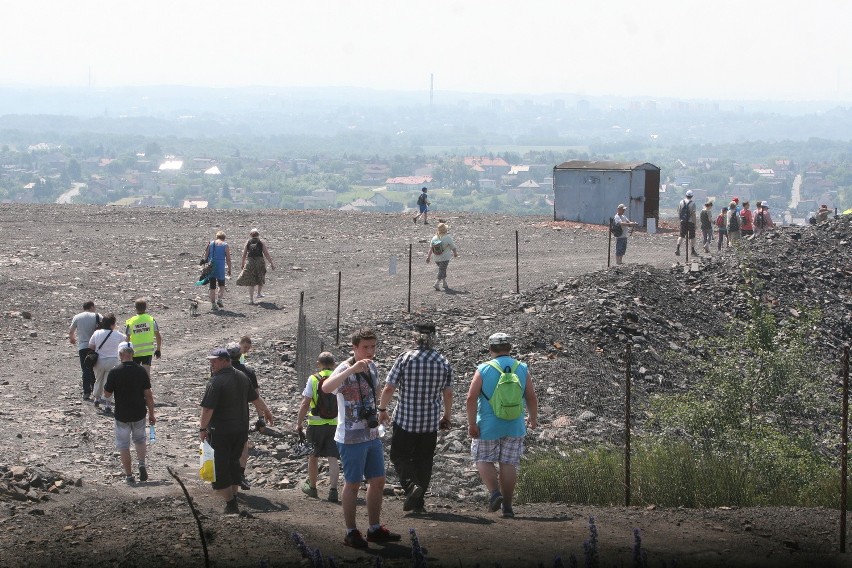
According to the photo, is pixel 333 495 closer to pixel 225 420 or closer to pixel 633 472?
pixel 225 420

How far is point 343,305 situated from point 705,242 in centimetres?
1173

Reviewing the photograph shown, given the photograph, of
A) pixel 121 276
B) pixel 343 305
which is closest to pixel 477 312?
pixel 343 305

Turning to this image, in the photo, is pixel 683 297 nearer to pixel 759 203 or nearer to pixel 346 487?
pixel 759 203

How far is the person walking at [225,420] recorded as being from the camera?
1012cm

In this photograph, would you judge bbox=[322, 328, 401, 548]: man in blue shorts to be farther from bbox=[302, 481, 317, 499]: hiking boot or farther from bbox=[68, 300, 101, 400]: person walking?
bbox=[68, 300, 101, 400]: person walking

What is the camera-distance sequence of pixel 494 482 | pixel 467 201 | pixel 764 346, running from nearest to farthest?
pixel 494 482
pixel 764 346
pixel 467 201

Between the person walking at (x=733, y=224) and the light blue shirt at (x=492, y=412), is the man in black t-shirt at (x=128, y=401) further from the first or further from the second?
the person walking at (x=733, y=224)

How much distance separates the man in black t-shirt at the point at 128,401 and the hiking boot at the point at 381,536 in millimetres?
3737

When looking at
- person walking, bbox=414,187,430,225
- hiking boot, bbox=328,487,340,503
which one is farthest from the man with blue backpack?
person walking, bbox=414,187,430,225

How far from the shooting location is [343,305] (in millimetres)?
23469

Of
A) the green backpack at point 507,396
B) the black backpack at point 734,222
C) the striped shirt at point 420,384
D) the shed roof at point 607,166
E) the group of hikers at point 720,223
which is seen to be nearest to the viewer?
the striped shirt at point 420,384

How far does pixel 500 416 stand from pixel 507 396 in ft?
0.59

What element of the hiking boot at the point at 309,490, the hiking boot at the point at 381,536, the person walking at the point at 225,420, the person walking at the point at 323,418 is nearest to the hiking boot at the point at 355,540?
the hiking boot at the point at 381,536

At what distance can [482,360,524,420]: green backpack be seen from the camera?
1002 cm
